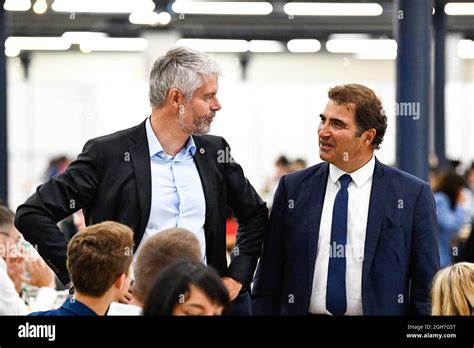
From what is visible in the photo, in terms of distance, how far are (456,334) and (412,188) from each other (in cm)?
49

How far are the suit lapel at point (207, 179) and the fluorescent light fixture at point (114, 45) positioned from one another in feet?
33.7

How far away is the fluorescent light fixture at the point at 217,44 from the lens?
12750 millimetres

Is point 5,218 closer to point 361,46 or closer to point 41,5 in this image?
point 41,5

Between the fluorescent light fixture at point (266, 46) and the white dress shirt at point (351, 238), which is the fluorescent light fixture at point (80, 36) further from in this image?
the white dress shirt at point (351, 238)

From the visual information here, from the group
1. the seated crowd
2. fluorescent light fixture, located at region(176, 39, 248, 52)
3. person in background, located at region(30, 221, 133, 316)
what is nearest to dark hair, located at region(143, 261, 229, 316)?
the seated crowd

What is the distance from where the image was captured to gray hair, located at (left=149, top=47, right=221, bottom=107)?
9.39 ft

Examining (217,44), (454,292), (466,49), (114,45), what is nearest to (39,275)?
(454,292)

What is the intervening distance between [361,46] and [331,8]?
11.2 feet

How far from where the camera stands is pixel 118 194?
2.88 meters

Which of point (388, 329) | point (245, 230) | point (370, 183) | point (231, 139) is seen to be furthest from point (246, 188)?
point (231, 139)

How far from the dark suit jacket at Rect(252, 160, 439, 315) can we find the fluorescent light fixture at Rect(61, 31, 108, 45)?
1041 centimetres

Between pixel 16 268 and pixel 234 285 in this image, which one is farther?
pixel 16 268

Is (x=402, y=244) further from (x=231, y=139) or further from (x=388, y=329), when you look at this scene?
(x=231, y=139)

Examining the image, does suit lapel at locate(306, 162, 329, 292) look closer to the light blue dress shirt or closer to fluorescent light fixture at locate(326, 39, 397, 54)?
the light blue dress shirt
